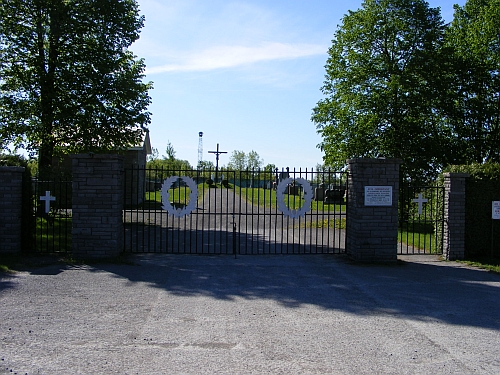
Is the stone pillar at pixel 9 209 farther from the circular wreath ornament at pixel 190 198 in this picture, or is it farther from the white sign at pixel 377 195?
the white sign at pixel 377 195

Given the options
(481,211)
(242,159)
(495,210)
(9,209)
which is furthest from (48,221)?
(242,159)

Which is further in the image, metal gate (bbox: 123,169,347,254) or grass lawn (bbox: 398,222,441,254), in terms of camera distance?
grass lawn (bbox: 398,222,441,254)

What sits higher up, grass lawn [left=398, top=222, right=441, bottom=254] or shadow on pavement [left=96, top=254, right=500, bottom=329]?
grass lawn [left=398, top=222, right=441, bottom=254]

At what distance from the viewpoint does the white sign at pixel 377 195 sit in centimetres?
1083

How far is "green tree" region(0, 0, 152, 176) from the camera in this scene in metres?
17.3

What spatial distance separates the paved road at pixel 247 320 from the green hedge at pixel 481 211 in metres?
1.94

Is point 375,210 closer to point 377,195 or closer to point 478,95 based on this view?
point 377,195

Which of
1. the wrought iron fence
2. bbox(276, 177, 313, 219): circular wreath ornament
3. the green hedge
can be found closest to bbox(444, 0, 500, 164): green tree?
the green hedge

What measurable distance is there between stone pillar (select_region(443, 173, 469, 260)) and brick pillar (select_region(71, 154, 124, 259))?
750 centimetres

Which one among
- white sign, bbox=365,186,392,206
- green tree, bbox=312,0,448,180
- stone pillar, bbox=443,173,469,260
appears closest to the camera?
white sign, bbox=365,186,392,206

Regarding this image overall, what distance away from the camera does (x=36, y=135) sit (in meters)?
17.5

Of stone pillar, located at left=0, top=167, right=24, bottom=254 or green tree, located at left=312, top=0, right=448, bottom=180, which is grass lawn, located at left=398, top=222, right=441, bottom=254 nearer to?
green tree, located at left=312, top=0, right=448, bottom=180

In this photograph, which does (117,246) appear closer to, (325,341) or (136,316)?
(136,316)

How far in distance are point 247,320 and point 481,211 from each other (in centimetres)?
770
